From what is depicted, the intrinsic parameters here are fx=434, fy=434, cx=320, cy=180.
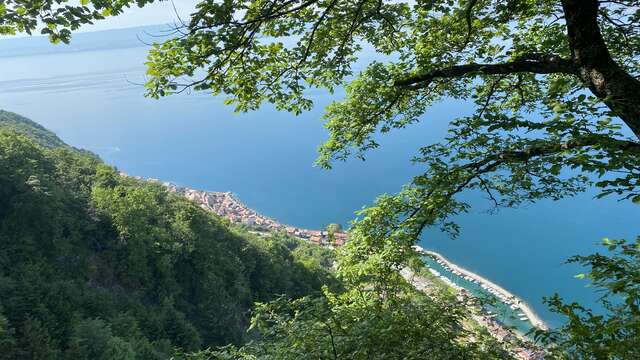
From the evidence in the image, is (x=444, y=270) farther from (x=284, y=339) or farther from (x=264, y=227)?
(x=284, y=339)

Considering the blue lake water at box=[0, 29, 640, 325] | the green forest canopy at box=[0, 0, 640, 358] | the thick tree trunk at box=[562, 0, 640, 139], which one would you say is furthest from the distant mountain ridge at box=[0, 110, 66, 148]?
the thick tree trunk at box=[562, 0, 640, 139]

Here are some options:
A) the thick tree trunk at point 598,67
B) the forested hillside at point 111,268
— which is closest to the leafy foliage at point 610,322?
the thick tree trunk at point 598,67

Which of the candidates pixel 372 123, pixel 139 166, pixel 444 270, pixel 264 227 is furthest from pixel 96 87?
pixel 372 123

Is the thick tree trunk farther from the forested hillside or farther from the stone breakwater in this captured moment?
the stone breakwater

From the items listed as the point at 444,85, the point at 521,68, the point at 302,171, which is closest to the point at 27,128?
the point at 302,171

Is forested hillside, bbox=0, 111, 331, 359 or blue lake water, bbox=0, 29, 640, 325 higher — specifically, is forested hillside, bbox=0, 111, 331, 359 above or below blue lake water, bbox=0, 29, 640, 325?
below
